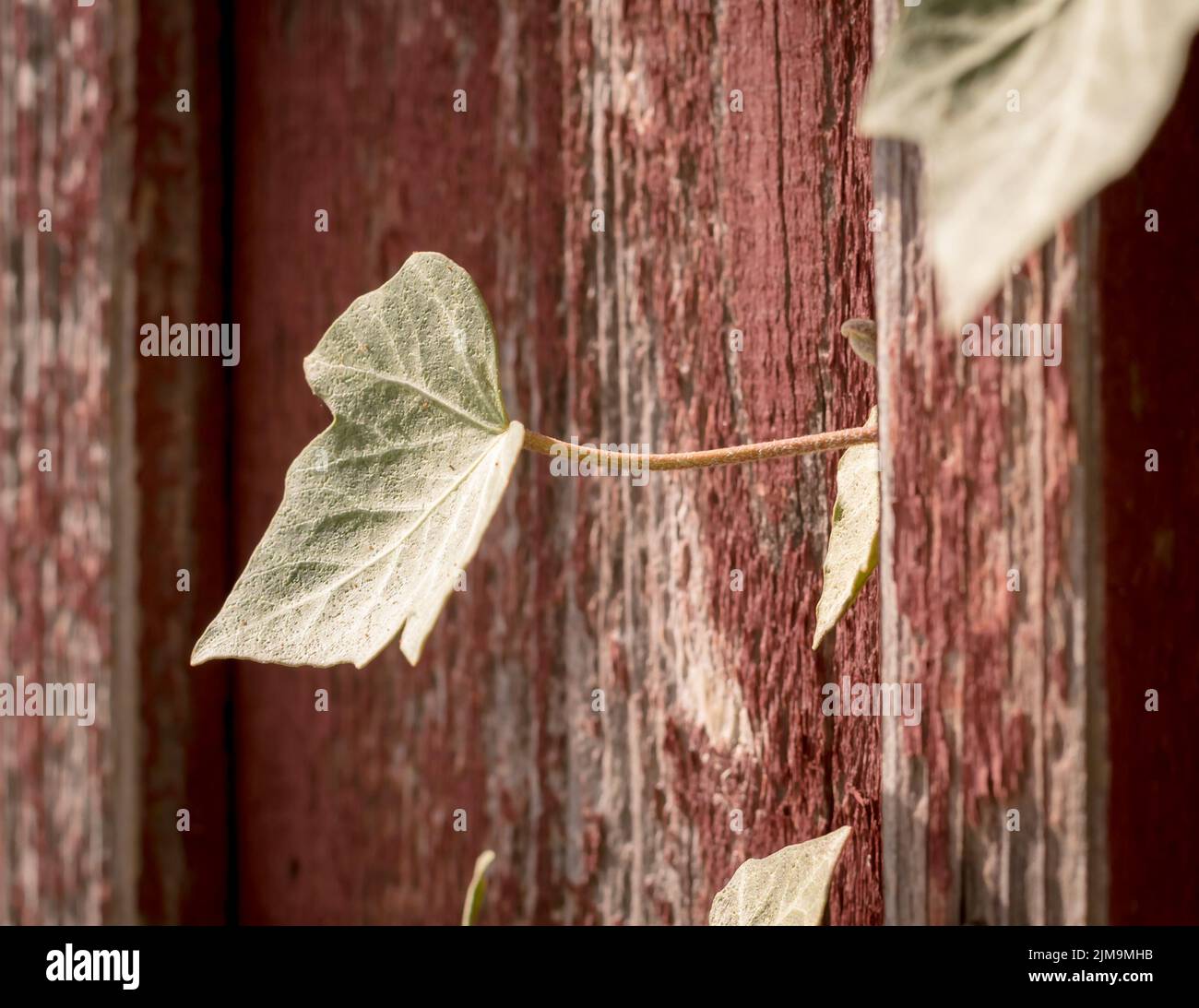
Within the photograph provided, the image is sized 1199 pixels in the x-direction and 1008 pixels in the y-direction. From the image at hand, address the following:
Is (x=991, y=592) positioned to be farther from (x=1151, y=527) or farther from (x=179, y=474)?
(x=179, y=474)

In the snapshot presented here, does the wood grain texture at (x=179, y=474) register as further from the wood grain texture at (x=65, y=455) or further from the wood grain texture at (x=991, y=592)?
the wood grain texture at (x=991, y=592)

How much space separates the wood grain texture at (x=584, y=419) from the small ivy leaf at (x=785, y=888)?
8 centimetres

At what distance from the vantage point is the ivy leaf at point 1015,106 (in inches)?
4.9

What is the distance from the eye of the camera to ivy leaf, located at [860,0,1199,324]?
0.12 metres

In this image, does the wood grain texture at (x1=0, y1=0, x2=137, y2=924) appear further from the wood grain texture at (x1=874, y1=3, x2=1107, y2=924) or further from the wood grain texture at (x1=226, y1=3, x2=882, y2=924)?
the wood grain texture at (x1=874, y1=3, x2=1107, y2=924)

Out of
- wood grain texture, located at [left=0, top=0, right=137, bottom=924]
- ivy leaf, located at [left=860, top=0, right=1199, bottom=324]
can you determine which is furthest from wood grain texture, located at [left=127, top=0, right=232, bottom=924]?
ivy leaf, located at [left=860, top=0, right=1199, bottom=324]

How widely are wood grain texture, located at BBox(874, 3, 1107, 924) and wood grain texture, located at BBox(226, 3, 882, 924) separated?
0.08m

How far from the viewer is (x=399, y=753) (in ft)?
1.94

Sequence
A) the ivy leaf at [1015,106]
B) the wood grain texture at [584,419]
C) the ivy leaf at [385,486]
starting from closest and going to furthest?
the ivy leaf at [1015,106]
the ivy leaf at [385,486]
the wood grain texture at [584,419]

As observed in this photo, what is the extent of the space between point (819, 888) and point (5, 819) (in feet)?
1.52

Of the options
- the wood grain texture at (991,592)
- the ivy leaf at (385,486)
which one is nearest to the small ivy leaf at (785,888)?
the wood grain texture at (991,592)
